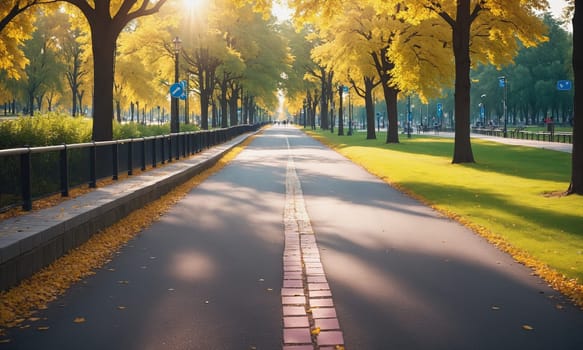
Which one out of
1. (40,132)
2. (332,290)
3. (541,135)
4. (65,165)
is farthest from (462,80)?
(541,135)

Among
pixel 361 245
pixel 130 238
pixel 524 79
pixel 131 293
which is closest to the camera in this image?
pixel 131 293

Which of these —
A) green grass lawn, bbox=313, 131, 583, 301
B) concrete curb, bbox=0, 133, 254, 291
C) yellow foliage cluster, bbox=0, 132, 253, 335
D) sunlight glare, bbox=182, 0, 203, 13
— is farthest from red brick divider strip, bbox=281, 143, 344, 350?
sunlight glare, bbox=182, 0, 203, 13

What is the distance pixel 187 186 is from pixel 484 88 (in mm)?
83848

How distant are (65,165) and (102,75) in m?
8.16

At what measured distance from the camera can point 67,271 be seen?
711 cm

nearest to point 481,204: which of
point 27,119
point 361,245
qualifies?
point 361,245

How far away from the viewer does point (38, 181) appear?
10.3 m

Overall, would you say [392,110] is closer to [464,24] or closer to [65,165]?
[464,24]

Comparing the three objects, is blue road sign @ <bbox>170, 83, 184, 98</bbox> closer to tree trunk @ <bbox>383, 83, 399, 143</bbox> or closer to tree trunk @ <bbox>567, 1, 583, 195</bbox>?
tree trunk @ <bbox>383, 83, 399, 143</bbox>

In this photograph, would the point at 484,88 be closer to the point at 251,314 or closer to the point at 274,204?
the point at 274,204

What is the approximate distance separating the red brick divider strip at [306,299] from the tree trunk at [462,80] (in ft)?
50.5

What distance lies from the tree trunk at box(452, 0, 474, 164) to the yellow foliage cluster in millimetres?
15009

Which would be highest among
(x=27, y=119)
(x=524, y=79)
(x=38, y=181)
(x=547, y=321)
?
(x=524, y=79)

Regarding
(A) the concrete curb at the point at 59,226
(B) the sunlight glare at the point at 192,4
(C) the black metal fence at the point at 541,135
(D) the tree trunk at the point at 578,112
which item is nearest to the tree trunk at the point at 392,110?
(C) the black metal fence at the point at 541,135
